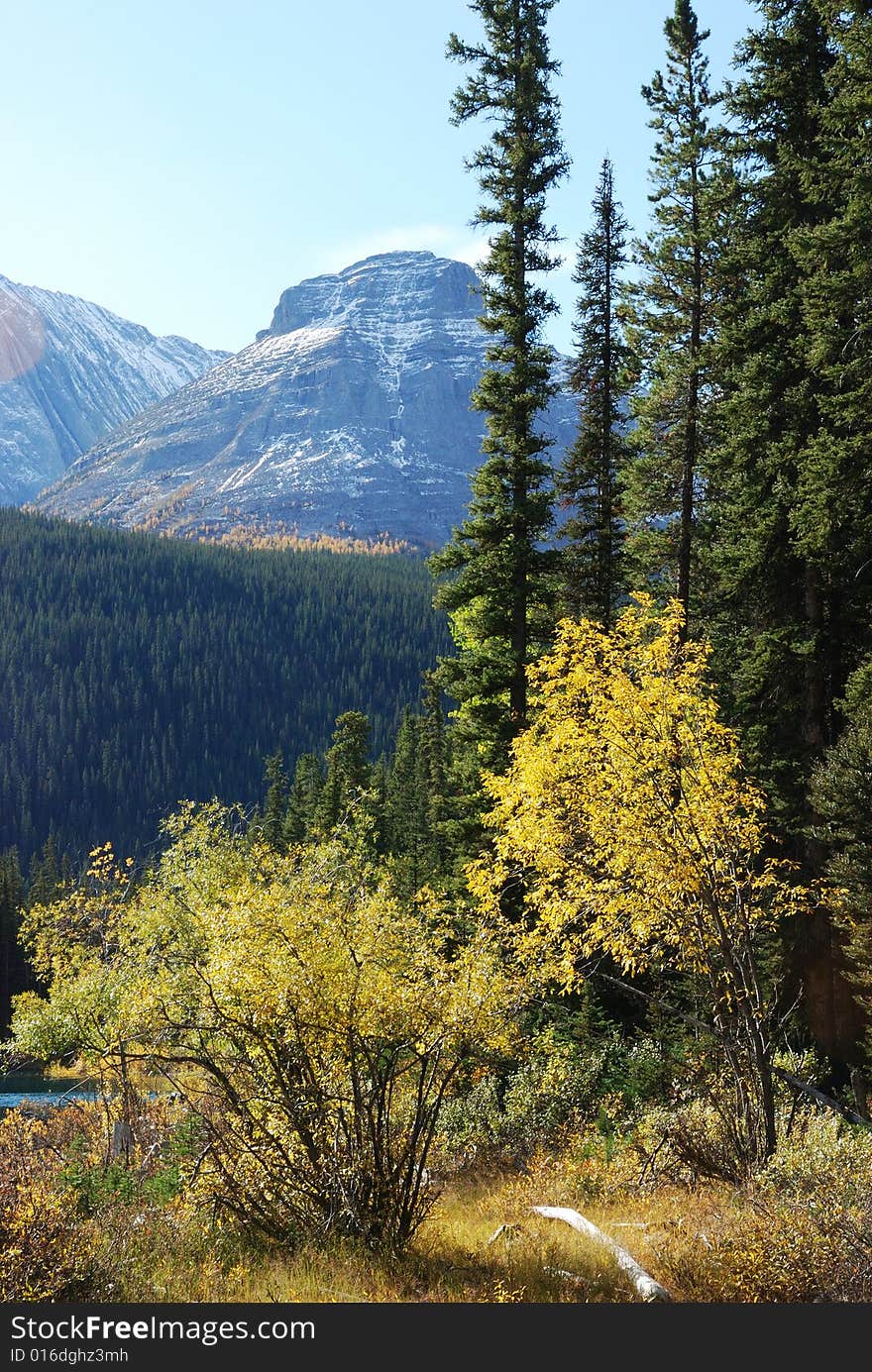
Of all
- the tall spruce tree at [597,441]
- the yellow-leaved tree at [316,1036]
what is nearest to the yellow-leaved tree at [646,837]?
the yellow-leaved tree at [316,1036]

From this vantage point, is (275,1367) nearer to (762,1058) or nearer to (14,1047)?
(762,1058)

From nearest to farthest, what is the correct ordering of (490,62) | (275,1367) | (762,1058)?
(275,1367), (762,1058), (490,62)

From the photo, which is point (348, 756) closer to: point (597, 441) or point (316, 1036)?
point (597, 441)

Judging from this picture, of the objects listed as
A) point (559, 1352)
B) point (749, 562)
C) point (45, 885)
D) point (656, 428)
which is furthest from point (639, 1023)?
point (45, 885)

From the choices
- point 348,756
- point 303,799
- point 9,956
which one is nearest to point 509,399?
point 348,756

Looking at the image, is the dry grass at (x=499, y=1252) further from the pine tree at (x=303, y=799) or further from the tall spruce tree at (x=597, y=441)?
the pine tree at (x=303, y=799)

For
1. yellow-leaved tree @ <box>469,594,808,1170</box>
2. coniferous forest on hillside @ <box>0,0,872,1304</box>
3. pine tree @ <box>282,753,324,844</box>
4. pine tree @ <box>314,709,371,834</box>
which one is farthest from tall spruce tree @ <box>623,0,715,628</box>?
pine tree @ <box>282,753,324,844</box>

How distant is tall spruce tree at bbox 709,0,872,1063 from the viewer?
725 inches

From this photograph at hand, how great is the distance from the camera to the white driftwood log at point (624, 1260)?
8.16 meters

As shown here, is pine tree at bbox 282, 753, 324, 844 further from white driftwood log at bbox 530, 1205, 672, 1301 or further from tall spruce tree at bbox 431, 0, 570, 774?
white driftwood log at bbox 530, 1205, 672, 1301

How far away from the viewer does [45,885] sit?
3469 inches

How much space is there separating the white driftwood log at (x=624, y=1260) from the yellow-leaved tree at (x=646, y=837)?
1955 millimetres

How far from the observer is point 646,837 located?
1059 cm

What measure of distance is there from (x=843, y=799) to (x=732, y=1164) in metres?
6.90
